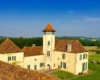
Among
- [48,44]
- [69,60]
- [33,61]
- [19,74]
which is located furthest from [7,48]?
[19,74]

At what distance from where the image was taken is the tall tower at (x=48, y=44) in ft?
144

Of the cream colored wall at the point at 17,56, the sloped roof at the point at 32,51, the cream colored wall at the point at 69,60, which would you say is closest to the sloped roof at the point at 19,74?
the cream colored wall at the point at 17,56

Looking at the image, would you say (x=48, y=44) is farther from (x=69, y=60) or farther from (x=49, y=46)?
(x=69, y=60)

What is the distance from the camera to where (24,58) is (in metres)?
39.9

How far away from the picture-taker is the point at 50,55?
44625 millimetres

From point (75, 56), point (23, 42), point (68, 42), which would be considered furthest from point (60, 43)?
point (23, 42)

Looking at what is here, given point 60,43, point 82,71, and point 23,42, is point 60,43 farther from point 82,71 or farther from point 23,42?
point 23,42

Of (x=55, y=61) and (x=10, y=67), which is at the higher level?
(x=10, y=67)

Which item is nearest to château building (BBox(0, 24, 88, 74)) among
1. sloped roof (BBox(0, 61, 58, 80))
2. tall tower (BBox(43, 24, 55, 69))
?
tall tower (BBox(43, 24, 55, 69))

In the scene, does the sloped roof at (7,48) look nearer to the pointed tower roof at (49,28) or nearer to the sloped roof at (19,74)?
the pointed tower roof at (49,28)

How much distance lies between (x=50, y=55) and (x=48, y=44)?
128 inches

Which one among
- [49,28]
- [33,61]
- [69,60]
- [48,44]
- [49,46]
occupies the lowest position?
[33,61]

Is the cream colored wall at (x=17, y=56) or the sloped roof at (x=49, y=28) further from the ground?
the sloped roof at (x=49, y=28)

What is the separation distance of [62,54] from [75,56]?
169 inches
